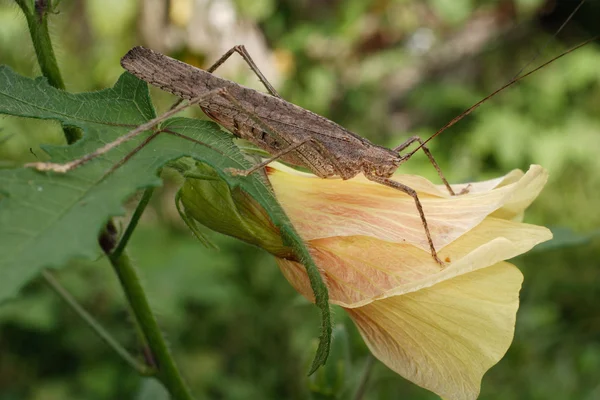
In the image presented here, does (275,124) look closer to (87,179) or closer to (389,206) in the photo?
(389,206)

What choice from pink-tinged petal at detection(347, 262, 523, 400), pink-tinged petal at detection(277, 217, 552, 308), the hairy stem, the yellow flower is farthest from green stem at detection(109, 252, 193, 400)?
pink-tinged petal at detection(347, 262, 523, 400)

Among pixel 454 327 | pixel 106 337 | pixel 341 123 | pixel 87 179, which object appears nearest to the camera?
pixel 87 179

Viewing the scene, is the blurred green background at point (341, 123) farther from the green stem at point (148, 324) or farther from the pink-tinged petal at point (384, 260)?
the pink-tinged petal at point (384, 260)

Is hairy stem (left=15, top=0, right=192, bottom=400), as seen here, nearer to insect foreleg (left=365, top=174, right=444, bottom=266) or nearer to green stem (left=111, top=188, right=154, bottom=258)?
green stem (left=111, top=188, right=154, bottom=258)

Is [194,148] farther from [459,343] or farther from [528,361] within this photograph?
[528,361]

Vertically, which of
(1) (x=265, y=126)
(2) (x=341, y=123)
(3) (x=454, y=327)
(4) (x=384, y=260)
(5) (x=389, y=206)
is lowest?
(3) (x=454, y=327)

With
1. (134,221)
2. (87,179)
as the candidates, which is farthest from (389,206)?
(87,179)

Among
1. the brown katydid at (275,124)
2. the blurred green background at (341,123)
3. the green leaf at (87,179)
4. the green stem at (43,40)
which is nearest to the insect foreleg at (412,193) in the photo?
the brown katydid at (275,124)

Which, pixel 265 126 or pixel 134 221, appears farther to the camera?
pixel 265 126
